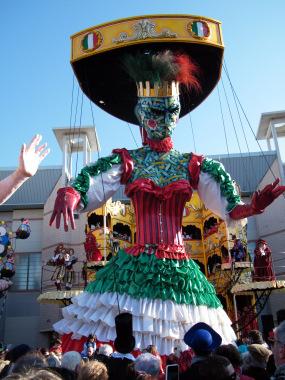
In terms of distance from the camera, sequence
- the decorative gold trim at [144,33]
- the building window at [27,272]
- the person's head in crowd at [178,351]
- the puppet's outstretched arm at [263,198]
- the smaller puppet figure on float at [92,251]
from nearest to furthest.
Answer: the person's head in crowd at [178,351]
the puppet's outstretched arm at [263,198]
the decorative gold trim at [144,33]
the smaller puppet figure on float at [92,251]
the building window at [27,272]

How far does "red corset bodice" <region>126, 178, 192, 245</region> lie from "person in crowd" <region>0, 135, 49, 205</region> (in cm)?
208

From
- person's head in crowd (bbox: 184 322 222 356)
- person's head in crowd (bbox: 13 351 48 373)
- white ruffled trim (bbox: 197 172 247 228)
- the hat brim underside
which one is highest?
the hat brim underside

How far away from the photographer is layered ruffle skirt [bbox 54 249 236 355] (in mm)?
4473

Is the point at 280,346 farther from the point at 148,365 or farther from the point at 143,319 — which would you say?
the point at 143,319

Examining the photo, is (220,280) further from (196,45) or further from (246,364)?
(246,364)

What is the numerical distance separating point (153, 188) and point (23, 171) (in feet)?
7.82

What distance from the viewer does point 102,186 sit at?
536 cm

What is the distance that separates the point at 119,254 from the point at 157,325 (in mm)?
1038

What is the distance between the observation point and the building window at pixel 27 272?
730 inches

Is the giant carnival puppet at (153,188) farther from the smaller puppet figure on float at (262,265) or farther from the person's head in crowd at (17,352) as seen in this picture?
the smaller puppet figure on float at (262,265)

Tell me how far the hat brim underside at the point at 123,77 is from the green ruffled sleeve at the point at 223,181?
164 cm

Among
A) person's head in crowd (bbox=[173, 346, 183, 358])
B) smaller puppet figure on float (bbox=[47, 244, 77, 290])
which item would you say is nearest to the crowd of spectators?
person's head in crowd (bbox=[173, 346, 183, 358])

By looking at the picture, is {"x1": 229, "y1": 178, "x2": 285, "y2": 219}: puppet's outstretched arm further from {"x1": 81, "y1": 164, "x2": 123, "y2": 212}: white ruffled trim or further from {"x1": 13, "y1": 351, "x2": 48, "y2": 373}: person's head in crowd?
{"x1": 13, "y1": 351, "x2": 48, "y2": 373}: person's head in crowd

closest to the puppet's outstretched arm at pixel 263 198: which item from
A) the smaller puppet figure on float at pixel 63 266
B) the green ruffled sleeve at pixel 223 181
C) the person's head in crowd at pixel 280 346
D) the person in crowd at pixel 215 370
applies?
the green ruffled sleeve at pixel 223 181
